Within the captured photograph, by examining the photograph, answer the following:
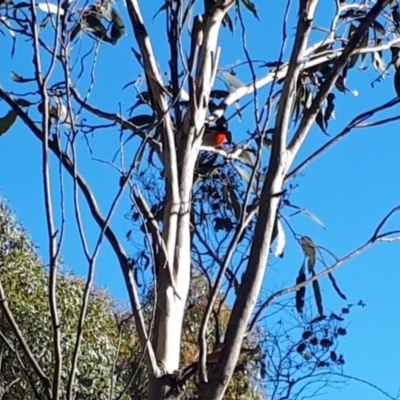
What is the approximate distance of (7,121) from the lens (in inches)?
87.5

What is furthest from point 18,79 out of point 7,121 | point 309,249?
point 309,249

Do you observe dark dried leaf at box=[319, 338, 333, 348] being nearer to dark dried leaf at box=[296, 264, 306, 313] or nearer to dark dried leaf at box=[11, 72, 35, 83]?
dark dried leaf at box=[296, 264, 306, 313]

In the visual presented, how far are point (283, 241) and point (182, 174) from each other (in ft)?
1.89

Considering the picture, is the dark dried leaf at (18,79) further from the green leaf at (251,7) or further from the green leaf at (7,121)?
the green leaf at (251,7)

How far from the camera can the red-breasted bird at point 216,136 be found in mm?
2135

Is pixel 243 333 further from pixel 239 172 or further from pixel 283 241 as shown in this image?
pixel 239 172

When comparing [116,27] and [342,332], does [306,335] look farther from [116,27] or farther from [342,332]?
[116,27]

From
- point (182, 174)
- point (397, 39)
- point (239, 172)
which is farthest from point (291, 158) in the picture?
point (397, 39)

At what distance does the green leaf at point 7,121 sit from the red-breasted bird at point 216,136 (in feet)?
1.43

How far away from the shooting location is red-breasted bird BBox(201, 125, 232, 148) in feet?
7.00

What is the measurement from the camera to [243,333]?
131 centimetres

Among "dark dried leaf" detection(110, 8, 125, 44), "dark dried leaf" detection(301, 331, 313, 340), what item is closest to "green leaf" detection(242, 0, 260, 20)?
"dark dried leaf" detection(110, 8, 125, 44)

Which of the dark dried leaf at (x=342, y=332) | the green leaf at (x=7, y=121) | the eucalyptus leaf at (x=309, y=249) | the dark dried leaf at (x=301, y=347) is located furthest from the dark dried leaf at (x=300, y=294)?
the green leaf at (x=7, y=121)

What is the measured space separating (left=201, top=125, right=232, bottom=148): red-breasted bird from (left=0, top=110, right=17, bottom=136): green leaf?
17.2 inches
